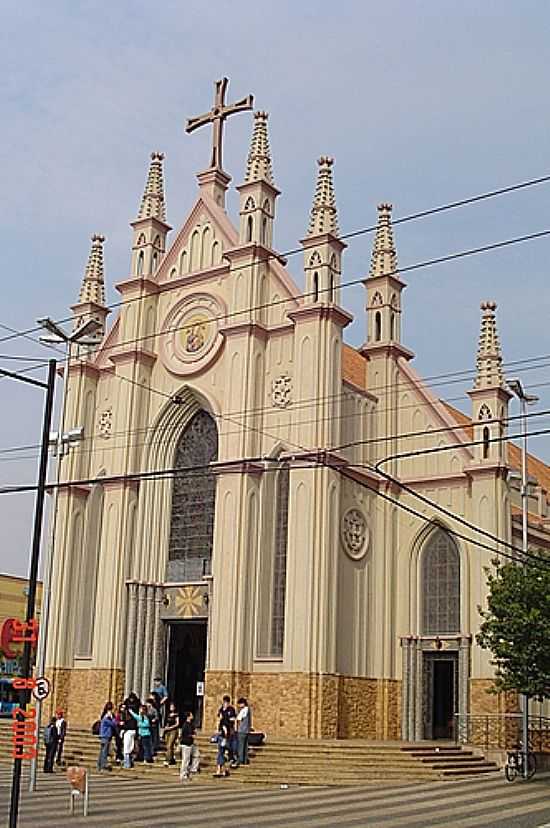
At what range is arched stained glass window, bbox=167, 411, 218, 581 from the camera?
36.7 metres

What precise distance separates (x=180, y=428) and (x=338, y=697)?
11.1m

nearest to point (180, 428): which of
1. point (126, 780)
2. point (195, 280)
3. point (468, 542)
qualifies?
point (195, 280)

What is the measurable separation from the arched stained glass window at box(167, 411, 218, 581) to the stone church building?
0.26 ft

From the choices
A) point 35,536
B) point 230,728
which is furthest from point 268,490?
point 35,536

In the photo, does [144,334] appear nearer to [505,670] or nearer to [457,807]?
[505,670]

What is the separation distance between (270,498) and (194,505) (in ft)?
12.8

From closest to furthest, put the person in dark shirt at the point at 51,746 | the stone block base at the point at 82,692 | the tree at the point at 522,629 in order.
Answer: the tree at the point at 522,629
the person in dark shirt at the point at 51,746
the stone block base at the point at 82,692

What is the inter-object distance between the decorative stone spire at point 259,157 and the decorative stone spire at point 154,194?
486 cm

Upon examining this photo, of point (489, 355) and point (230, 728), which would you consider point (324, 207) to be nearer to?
point (489, 355)

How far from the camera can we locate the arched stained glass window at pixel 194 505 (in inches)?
1446

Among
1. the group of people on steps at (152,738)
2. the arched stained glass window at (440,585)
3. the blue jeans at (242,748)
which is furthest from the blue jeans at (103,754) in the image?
the arched stained glass window at (440,585)

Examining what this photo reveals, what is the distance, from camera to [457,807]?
72.0ft

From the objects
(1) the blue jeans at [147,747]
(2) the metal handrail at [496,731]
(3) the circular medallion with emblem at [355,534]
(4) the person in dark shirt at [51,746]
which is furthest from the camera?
(3) the circular medallion with emblem at [355,534]

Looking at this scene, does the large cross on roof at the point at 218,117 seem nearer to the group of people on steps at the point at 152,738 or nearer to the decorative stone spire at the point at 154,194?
the decorative stone spire at the point at 154,194
